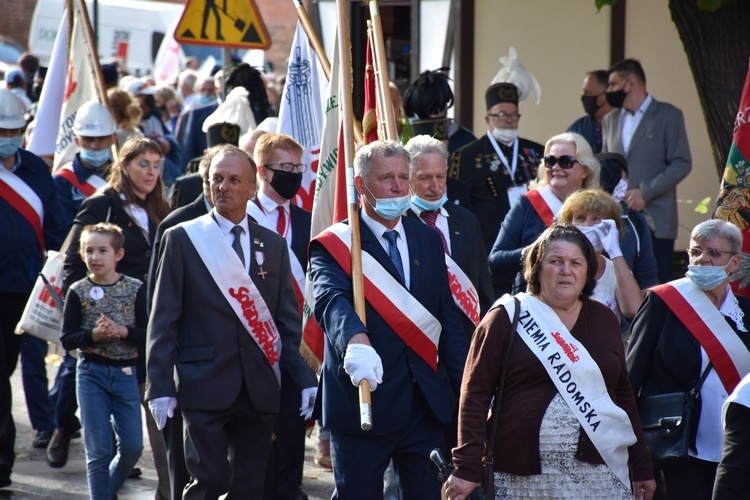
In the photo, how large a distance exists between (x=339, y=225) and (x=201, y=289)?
87cm

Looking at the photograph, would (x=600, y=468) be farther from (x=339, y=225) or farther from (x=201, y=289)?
(x=201, y=289)

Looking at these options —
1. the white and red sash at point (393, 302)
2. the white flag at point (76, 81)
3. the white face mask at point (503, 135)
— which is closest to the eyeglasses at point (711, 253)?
the white and red sash at point (393, 302)

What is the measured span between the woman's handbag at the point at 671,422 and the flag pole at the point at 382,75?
Answer: 2058mm

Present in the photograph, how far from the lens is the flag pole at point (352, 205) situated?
16.1ft

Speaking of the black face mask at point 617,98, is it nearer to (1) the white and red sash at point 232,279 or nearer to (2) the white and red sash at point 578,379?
(1) the white and red sash at point 232,279

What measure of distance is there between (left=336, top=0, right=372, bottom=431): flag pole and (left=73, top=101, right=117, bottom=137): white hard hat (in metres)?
3.20

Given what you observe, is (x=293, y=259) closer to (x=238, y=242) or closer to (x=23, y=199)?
(x=238, y=242)

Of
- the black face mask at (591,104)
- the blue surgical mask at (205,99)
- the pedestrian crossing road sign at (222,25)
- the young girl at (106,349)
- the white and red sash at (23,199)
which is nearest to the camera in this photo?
the young girl at (106,349)

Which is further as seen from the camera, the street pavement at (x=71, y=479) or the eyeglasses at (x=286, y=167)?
the street pavement at (x=71, y=479)

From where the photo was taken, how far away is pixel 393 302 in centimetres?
540

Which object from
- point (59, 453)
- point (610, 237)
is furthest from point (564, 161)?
point (59, 453)

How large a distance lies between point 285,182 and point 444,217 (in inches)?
41.8

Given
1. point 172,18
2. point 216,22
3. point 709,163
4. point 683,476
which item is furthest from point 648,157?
point 172,18

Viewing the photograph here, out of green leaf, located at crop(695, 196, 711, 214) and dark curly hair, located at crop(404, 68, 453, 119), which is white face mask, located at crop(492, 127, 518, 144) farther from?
green leaf, located at crop(695, 196, 711, 214)
